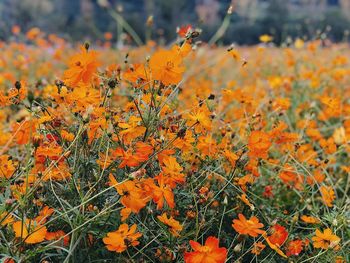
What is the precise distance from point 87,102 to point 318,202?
112 cm

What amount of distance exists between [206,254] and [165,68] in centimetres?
46

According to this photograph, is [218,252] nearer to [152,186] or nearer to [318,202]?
[152,186]

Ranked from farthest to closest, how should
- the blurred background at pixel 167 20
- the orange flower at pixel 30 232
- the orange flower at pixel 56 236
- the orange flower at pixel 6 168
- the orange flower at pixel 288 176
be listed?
the blurred background at pixel 167 20 → the orange flower at pixel 288 176 → the orange flower at pixel 6 168 → the orange flower at pixel 56 236 → the orange flower at pixel 30 232

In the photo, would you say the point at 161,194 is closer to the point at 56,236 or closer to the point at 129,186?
the point at 129,186

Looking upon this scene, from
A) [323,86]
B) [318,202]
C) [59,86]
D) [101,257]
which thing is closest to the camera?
[101,257]

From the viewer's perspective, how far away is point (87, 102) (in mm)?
1381

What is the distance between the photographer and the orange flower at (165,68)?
128 centimetres

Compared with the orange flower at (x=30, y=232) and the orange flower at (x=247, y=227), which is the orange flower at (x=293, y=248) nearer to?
the orange flower at (x=247, y=227)

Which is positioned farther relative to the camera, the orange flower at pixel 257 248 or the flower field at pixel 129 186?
the orange flower at pixel 257 248

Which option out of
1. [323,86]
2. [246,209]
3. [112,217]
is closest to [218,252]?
[112,217]

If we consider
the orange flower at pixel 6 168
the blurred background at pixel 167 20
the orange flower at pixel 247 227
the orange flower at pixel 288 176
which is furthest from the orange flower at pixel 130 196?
the blurred background at pixel 167 20

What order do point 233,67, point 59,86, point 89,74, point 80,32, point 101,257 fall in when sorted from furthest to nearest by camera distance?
point 80,32, point 233,67, point 59,86, point 101,257, point 89,74

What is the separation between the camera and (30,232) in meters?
1.18

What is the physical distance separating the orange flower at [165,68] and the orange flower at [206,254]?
406mm
